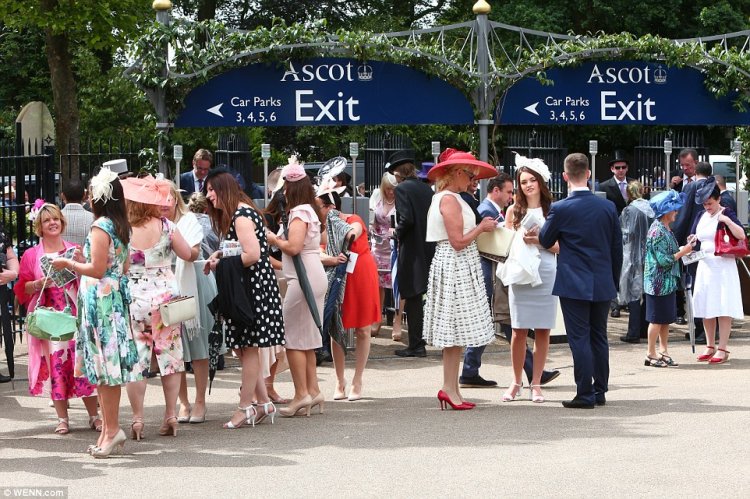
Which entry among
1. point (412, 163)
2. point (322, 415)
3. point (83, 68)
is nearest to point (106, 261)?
point (322, 415)

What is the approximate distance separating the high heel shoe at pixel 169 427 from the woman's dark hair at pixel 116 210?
4.71 ft

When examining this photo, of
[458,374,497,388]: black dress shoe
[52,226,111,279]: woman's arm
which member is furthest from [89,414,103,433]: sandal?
[458,374,497,388]: black dress shoe

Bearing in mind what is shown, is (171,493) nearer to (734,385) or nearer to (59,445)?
(59,445)

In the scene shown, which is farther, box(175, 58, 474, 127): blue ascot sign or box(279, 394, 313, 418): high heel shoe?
box(175, 58, 474, 127): blue ascot sign

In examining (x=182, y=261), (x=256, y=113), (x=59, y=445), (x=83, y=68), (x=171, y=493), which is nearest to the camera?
(x=171, y=493)

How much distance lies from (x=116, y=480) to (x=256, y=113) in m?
6.60

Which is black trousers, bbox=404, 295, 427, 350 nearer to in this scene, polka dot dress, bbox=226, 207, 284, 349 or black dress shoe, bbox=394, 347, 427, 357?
black dress shoe, bbox=394, 347, 427, 357

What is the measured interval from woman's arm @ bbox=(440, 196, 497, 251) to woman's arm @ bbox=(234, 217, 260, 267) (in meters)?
1.50

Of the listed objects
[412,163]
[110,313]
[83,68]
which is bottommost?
[110,313]

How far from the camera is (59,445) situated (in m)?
8.52

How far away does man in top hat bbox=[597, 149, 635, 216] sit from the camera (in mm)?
15562

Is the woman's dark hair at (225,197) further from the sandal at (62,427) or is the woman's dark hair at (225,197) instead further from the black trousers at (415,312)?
the black trousers at (415,312)

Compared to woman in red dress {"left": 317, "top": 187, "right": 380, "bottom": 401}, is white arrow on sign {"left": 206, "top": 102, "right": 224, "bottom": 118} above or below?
above

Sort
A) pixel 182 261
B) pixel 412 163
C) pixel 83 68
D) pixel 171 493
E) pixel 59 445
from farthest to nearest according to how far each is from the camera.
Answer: pixel 83 68, pixel 412 163, pixel 182 261, pixel 59 445, pixel 171 493
